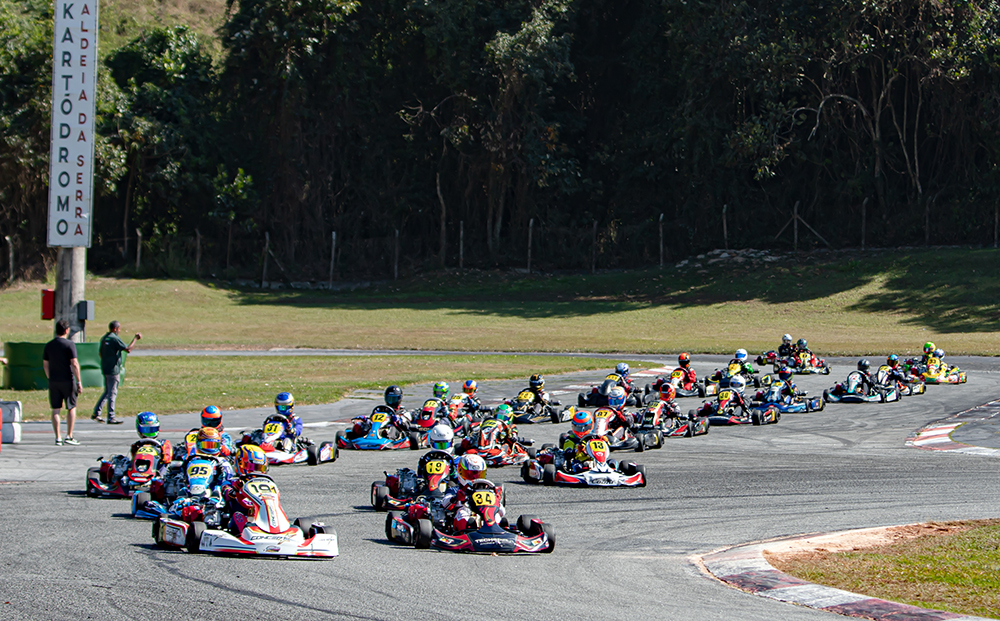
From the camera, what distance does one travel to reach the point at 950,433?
20.0m

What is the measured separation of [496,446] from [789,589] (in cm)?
805

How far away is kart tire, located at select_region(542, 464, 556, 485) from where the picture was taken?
1459 centimetres

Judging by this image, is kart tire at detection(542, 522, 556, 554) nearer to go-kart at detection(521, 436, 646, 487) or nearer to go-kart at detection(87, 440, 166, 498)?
go-kart at detection(521, 436, 646, 487)

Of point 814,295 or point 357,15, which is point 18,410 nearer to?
point 814,295

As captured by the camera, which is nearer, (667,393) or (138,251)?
(667,393)

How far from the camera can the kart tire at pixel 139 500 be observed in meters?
11.8

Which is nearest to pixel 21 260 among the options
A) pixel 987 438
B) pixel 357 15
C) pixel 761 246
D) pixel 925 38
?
pixel 357 15

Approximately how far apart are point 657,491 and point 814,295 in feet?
124

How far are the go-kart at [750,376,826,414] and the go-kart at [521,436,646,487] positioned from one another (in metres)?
8.38

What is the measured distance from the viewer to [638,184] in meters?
62.2

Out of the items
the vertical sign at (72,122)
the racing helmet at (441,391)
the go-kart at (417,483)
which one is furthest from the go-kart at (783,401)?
the vertical sign at (72,122)

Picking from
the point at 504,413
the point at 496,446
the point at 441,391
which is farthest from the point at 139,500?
the point at 441,391

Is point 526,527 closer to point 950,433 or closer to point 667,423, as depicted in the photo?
point 667,423

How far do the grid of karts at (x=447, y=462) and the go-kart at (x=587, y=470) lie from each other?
0.02 m
